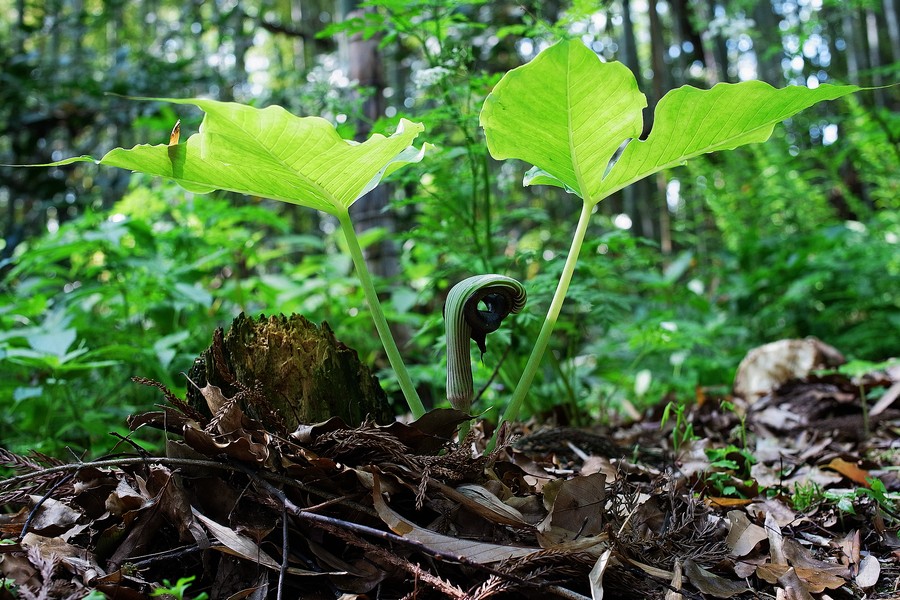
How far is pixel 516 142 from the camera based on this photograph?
1.27 metres

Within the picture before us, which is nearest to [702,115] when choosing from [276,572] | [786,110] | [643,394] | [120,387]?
[786,110]

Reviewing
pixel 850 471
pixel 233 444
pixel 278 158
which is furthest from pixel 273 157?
pixel 850 471

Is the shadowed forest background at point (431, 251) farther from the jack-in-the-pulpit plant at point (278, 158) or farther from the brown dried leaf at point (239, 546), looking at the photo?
the brown dried leaf at point (239, 546)

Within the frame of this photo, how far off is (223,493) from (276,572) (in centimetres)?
20

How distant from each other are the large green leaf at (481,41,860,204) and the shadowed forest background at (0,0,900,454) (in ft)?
2.32

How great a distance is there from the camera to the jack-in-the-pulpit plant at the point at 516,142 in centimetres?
114

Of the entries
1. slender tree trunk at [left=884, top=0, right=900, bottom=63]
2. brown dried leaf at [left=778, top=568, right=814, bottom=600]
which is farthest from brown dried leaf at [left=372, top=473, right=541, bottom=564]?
slender tree trunk at [left=884, top=0, right=900, bottom=63]

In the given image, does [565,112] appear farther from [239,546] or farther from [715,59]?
[715,59]

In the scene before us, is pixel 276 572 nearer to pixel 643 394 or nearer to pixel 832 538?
pixel 832 538

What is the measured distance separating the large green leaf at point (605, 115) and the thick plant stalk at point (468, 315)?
10.4 inches

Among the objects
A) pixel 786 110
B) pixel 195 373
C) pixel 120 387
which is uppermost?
pixel 786 110

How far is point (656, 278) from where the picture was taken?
4.01 metres

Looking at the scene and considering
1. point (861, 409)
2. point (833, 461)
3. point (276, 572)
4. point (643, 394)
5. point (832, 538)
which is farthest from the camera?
point (643, 394)

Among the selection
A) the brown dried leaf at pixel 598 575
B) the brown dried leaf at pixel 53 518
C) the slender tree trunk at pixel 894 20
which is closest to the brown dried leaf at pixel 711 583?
the brown dried leaf at pixel 598 575
